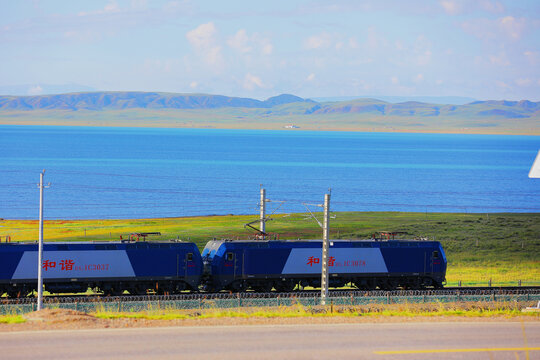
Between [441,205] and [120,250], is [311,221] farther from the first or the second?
[120,250]

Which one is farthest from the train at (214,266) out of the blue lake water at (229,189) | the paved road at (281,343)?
the blue lake water at (229,189)

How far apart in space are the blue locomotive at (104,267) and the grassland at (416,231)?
17683mm

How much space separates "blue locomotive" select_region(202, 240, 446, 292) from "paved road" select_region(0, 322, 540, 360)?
17.4m

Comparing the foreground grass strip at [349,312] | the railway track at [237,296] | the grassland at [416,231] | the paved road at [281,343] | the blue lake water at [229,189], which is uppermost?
the blue lake water at [229,189]

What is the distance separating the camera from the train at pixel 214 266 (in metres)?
38.1

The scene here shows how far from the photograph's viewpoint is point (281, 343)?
70.2ft

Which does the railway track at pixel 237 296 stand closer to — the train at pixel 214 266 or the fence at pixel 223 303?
the fence at pixel 223 303

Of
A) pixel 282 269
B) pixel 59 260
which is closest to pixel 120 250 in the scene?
pixel 59 260

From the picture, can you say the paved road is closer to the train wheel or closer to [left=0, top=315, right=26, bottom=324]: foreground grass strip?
[left=0, top=315, right=26, bottom=324]: foreground grass strip

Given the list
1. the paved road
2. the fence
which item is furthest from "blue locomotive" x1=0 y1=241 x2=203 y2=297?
the paved road

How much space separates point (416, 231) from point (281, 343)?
5830cm

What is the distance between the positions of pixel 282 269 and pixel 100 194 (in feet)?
305

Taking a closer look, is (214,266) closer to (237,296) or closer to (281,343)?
(237,296)

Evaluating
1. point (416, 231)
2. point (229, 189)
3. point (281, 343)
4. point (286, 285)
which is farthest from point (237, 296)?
point (229, 189)
